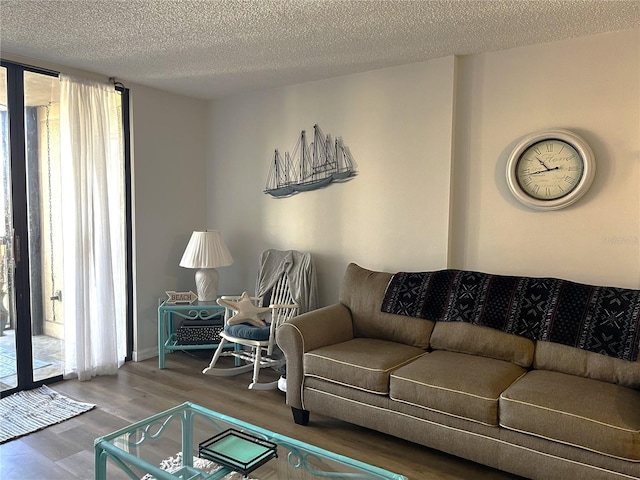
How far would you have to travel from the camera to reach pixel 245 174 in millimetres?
4578

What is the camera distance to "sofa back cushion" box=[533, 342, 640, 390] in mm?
2506

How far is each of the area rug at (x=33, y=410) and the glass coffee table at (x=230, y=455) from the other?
1028 millimetres

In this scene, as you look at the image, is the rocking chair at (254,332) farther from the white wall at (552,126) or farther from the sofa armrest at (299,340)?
the white wall at (552,126)

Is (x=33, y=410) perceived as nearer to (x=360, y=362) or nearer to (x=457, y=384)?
(x=360, y=362)

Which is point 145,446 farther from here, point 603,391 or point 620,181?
point 620,181

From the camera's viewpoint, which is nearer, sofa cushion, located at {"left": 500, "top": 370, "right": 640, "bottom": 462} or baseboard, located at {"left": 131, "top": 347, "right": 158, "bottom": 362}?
sofa cushion, located at {"left": 500, "top": 370, "right": 640, "bottom": 462}

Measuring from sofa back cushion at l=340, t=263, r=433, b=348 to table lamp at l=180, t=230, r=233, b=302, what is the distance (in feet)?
3.85

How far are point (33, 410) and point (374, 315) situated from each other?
2328 millimetres

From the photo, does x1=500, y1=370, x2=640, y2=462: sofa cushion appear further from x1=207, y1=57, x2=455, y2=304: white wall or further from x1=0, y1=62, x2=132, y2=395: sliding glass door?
x1=0, y1=62, x2=132, y2=395: sliding glass door

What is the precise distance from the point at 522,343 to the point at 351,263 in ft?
4.41

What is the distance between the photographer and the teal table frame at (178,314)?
4.05 metres

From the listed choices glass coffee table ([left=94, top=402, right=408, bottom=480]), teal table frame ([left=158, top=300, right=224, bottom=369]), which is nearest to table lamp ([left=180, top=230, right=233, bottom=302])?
teal table frame ([left=158, top=300, right=224, bottom=369])

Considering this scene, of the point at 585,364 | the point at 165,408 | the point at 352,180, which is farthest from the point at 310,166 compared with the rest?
the point at 585,364

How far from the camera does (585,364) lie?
263cm
